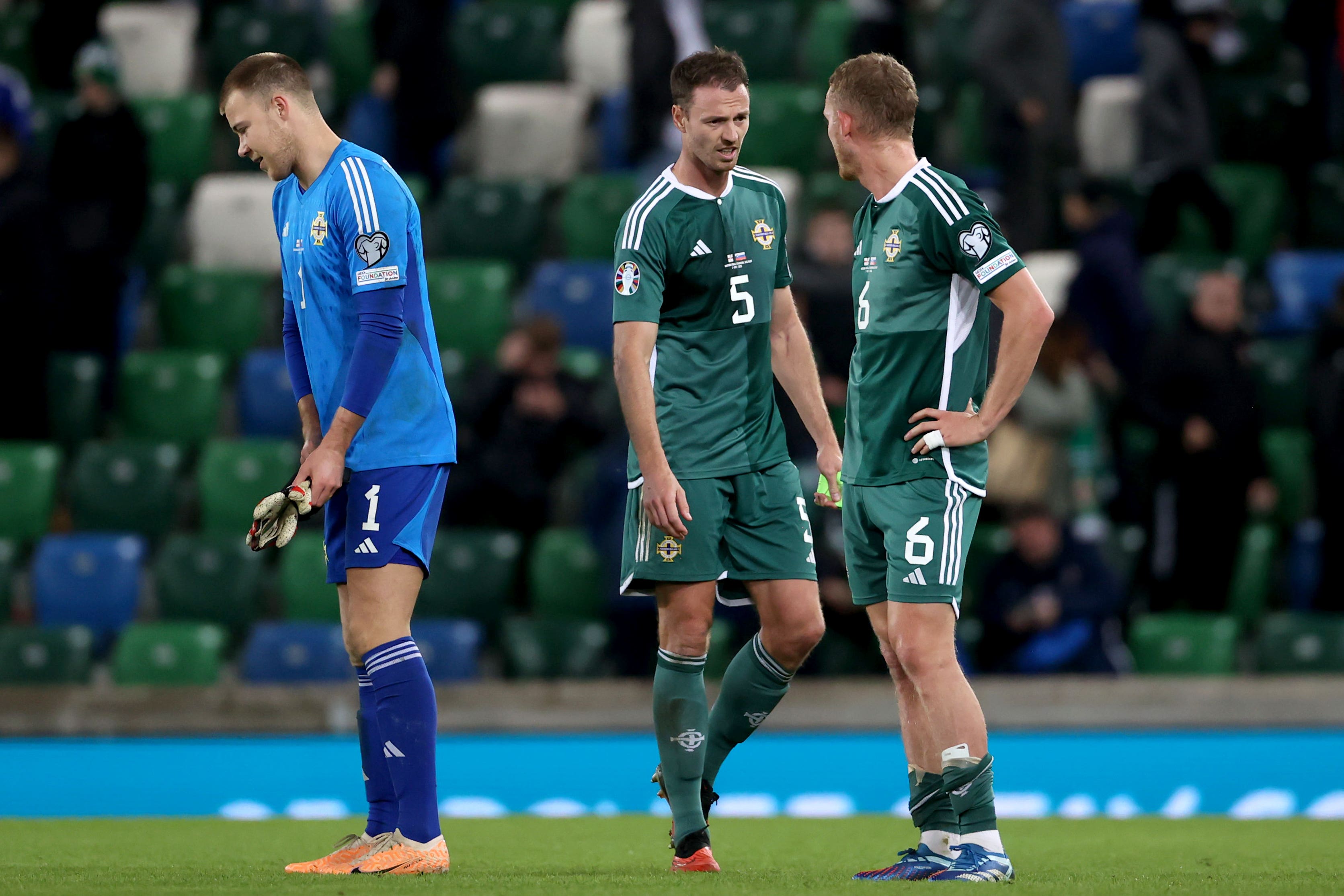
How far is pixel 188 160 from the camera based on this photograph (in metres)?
12.4

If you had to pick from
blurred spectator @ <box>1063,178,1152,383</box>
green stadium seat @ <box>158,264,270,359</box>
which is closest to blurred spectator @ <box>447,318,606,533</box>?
green stadium seat @ <box>158,264,270,359</box>

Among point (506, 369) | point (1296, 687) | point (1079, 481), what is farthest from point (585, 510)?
point (1296, 687)

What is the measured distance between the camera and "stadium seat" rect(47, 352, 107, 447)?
422 inches

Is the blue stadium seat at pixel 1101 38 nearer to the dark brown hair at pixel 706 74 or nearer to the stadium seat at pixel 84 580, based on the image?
the stadium seat at pixel 84 580

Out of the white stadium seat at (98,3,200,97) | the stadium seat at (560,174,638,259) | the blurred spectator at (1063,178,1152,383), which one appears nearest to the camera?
the blurred spectator at (1063,178,1152,383)

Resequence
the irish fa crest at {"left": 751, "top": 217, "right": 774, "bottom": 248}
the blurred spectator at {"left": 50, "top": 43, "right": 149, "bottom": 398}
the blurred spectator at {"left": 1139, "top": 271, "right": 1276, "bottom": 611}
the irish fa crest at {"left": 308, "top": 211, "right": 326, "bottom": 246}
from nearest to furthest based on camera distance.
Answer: the irish fa crest at {"left": 308, "top": 211, "right": 326, "bottom": 246} → the irish fa crest at {"left": 751, "top": 217, "right": 774, "bottom": 248} → the blurred spectator at {"left": 1139, "top": 271, "right": 1276, "bottom": 611} → the blurred spectator at {"left": 50, "top": 43, "right": 149, "bottom": 398}

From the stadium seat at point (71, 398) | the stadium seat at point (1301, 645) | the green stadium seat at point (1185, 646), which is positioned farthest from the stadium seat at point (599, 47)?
the stadium seat at point (1301, 645)

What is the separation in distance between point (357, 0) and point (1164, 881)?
10.6 m

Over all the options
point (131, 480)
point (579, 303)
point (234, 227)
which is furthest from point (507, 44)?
point (131, 480)

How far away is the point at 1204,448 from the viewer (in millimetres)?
9758

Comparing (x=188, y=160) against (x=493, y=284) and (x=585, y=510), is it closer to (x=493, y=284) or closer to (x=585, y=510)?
(x=493, y=284)

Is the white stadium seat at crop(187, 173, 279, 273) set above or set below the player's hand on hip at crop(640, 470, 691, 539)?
above

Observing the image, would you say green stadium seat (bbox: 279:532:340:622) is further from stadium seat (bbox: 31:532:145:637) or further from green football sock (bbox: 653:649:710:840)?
green football sock (bbox: 653:649:710:840)

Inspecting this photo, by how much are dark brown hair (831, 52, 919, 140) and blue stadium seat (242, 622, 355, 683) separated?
17.1 ft
